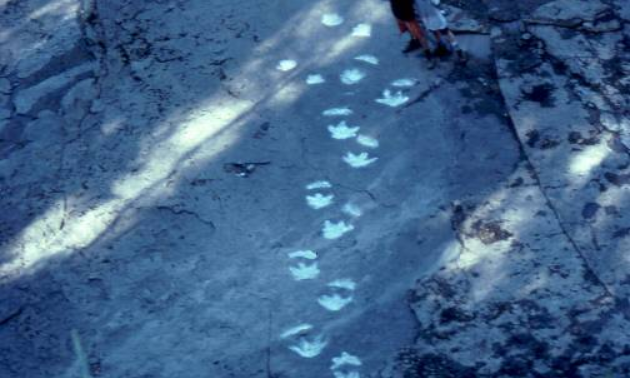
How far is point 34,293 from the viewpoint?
4.45 meters

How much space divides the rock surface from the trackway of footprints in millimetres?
12

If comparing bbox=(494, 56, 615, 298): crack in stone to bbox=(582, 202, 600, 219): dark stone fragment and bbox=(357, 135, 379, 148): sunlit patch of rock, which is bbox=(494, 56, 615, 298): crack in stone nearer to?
bbox=(582, 202, 600, 219): dark stone fragment

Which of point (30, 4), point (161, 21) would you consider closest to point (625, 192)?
point (161, 21)

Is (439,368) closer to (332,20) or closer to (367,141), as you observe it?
(367,141)

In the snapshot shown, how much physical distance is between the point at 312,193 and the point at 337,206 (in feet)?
0.59

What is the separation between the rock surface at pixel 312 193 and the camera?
4016mm

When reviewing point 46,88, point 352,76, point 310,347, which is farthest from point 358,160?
point 46,88

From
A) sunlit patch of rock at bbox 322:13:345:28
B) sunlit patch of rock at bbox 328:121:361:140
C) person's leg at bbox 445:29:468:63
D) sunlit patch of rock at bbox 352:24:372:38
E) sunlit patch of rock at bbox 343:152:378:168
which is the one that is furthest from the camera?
sunlit patch of rock at bbox 322:13:345:28

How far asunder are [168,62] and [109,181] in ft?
3.40

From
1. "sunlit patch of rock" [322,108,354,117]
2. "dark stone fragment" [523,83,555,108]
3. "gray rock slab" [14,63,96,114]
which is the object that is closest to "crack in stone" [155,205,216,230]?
"sunlit patch of rock" [322,108,354,117]

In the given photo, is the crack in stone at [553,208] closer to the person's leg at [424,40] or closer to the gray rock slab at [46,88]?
the person's leg at [424,40]

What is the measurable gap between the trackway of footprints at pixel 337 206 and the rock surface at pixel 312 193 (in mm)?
12

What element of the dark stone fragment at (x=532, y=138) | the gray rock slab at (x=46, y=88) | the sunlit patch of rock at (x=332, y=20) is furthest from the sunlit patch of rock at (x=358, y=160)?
the gray rock slab at (x=46, y=88)

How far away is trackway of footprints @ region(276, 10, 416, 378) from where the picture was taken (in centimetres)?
402
